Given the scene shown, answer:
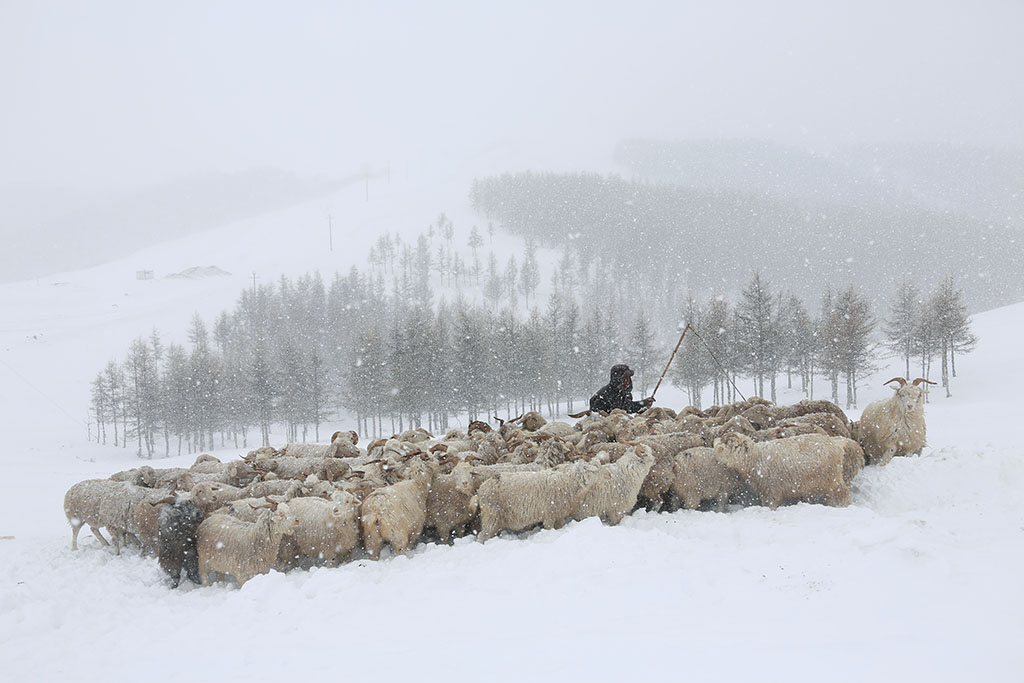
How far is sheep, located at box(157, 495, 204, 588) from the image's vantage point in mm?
7266

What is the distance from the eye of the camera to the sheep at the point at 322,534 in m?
7.18

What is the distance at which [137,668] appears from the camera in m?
4.93

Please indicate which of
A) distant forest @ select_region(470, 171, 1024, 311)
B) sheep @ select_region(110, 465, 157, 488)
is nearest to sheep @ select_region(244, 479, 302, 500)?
sheep @ select_region(110, 465, 157, 488)

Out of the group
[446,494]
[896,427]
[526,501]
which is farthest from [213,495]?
[896,427]

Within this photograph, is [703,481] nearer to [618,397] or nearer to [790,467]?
[790,467]

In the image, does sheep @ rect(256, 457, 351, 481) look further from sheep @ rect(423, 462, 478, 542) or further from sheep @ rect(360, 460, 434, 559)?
sheep @ rect(423, 462, 478, 542)

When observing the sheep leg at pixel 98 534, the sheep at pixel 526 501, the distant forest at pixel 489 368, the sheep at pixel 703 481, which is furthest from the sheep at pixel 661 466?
the distant forest at pixel 489 368

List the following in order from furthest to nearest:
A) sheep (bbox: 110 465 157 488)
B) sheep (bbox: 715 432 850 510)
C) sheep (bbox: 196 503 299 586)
Answer: sheep (bbox: 110 465 157 488) → sheep (bbox: 715 432 850 510) → sheep (bbox: 196 503 299 586)

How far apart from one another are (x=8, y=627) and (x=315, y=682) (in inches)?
178

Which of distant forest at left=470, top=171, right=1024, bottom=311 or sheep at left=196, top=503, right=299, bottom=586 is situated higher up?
distant forest at left=470, top=171, right=1024, bottom=311

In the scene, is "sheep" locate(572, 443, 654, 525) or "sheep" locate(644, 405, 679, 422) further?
"sheep" locate(644, 405, 679, 422)

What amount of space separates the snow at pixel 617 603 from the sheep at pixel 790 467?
503mm

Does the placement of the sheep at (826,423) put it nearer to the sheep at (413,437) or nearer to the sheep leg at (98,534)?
the sheep at (413,437)

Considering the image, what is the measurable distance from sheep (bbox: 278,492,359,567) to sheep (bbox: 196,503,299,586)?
0.43 ft
